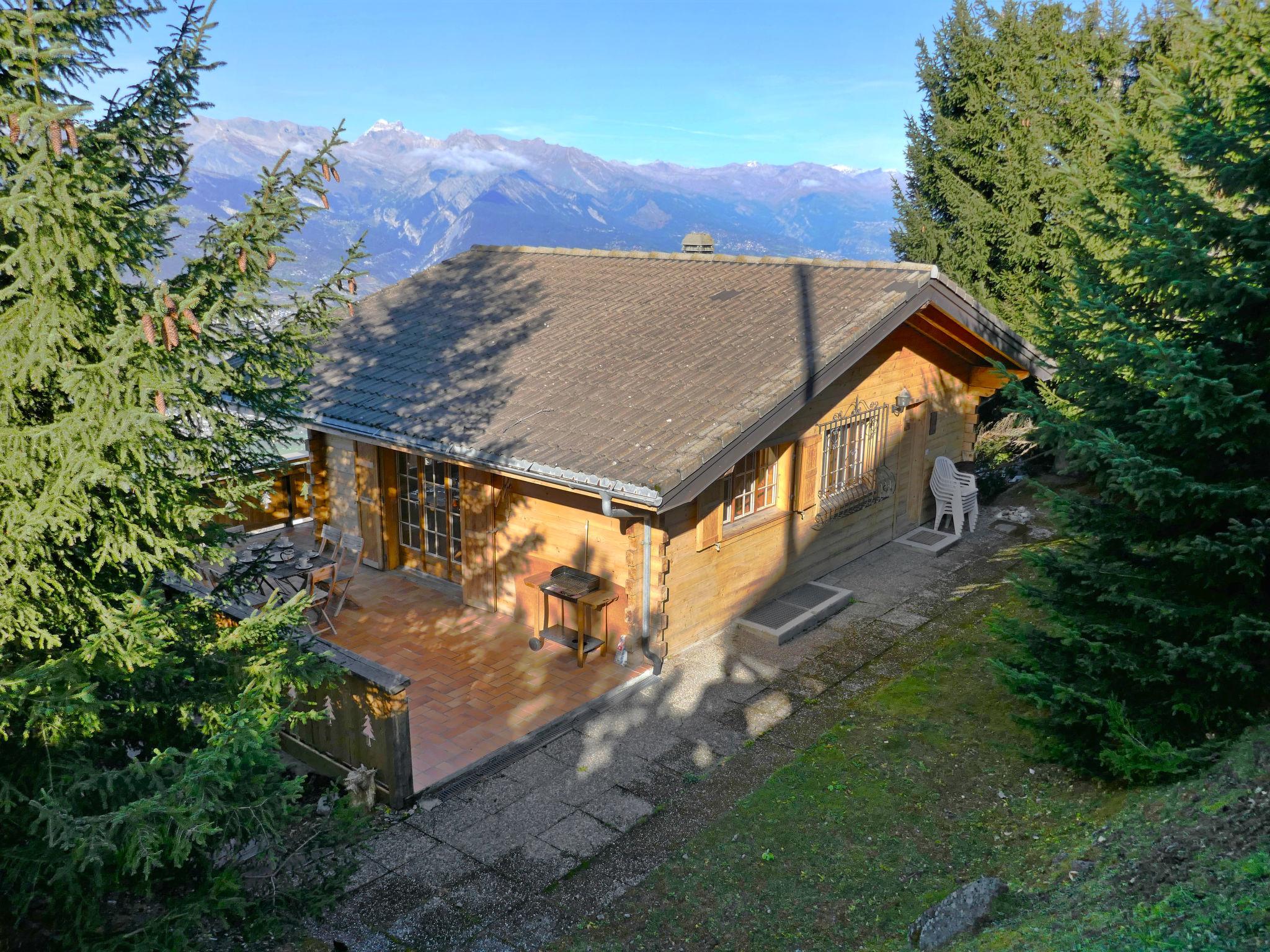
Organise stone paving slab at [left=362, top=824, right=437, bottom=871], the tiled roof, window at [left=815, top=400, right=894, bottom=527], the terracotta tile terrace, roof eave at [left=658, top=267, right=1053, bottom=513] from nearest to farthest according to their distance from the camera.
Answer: stone paving slab at [left=362, top=824, right=437, bottom=871] < the terracotta tile terrace < roof eave at [left=658, top=267, right=1053, bottom=513] < the tiled roof < window at [left=815, top=400, right=894, bottom=527]

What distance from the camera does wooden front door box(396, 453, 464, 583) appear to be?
35.3 ft

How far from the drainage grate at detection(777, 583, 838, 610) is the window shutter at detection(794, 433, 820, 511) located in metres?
1.05

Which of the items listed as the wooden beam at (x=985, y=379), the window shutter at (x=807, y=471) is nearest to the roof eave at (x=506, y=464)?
the window shutter at (x=807, y=471)

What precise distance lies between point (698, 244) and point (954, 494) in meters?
5.96

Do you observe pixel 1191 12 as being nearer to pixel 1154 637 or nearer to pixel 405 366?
pixel 1154 637

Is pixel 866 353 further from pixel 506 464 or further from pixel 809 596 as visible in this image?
pixel 506 464

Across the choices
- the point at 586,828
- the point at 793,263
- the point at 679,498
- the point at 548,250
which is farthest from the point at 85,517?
the point at 548,250

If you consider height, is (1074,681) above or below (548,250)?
below

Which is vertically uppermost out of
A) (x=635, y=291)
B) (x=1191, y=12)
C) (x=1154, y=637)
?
(x=1191, y=12)

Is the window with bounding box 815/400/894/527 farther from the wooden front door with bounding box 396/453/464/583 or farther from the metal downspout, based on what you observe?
the wooden front door with bounding box 396/453/464/583

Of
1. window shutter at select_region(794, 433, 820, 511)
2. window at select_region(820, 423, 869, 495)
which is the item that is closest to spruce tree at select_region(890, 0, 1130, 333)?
window at select_region(820, 423, 869, 495)

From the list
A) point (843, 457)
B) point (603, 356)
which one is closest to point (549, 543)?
point (603, 356)

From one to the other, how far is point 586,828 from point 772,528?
4.79 metres

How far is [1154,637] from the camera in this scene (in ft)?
19.0
